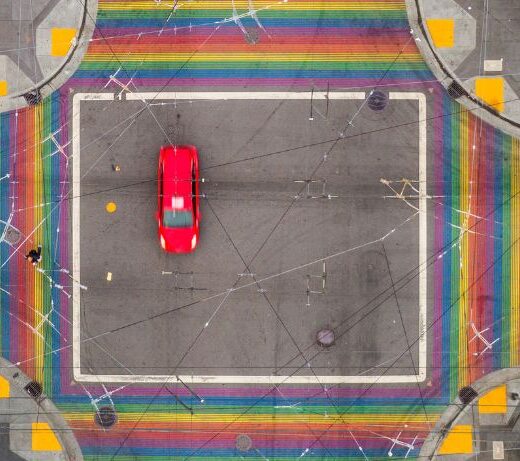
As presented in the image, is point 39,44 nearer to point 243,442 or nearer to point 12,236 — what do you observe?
point 12,236

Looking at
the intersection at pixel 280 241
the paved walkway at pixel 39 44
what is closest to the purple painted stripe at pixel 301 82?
the intersection at pixel 280 241

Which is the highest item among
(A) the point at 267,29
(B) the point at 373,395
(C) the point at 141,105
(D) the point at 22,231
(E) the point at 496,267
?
(A) the point at 267,29

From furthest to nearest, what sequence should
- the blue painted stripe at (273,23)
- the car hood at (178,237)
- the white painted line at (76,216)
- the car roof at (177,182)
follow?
1. the white painted line at (76,216)
2. the blue painted stripe at (273,23)
3. the car hood at (178,237)
4. the car roof at (177,182)

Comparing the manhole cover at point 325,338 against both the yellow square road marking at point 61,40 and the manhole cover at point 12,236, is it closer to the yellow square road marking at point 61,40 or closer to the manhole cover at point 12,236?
the manhole cover at point 12,236

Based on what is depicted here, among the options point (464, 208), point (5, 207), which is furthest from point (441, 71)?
point (5, 207)

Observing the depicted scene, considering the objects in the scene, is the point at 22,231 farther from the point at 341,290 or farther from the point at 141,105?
the point at 341,290

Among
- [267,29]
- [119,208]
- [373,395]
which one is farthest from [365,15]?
[373,395]

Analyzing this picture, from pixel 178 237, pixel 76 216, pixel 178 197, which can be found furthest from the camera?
pixel 76 216
